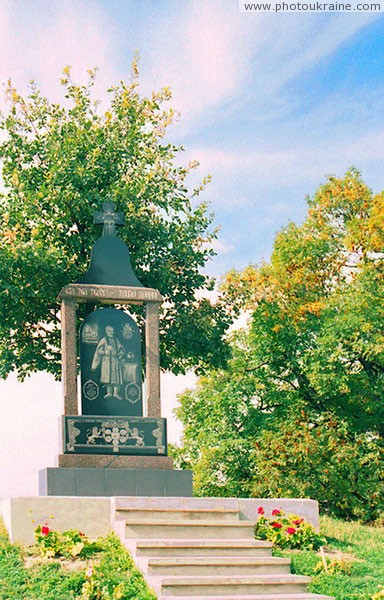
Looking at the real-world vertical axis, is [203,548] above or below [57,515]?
below

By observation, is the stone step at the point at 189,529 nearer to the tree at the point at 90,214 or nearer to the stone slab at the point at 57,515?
the stone slab at the point at 57,515

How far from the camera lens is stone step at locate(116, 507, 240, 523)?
13959mm

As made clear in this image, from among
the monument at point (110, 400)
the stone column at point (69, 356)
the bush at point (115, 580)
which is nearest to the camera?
the bush at point (115, 580)

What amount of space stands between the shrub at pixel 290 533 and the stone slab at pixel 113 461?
230 centimetres

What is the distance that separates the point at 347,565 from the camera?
13219 mm

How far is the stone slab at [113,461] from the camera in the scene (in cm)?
1574

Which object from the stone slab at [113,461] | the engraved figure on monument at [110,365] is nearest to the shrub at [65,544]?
the stone slab at [113,461]

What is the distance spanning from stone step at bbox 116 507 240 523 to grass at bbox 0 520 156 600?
908 mm

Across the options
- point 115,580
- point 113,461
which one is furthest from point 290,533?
point 113,461

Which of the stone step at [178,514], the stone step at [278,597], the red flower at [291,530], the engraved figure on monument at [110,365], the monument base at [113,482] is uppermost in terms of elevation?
the engraved figure on monument at [110,365]

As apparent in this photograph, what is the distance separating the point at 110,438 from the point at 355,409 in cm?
1154

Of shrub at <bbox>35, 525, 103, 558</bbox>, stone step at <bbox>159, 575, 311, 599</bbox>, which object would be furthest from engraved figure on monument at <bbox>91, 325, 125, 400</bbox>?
stone step at <bbox>159, 575, 311, 599</bbox>

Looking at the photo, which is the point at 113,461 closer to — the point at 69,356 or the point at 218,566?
the point at 69,356

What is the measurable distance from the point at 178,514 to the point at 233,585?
221 centimetres
